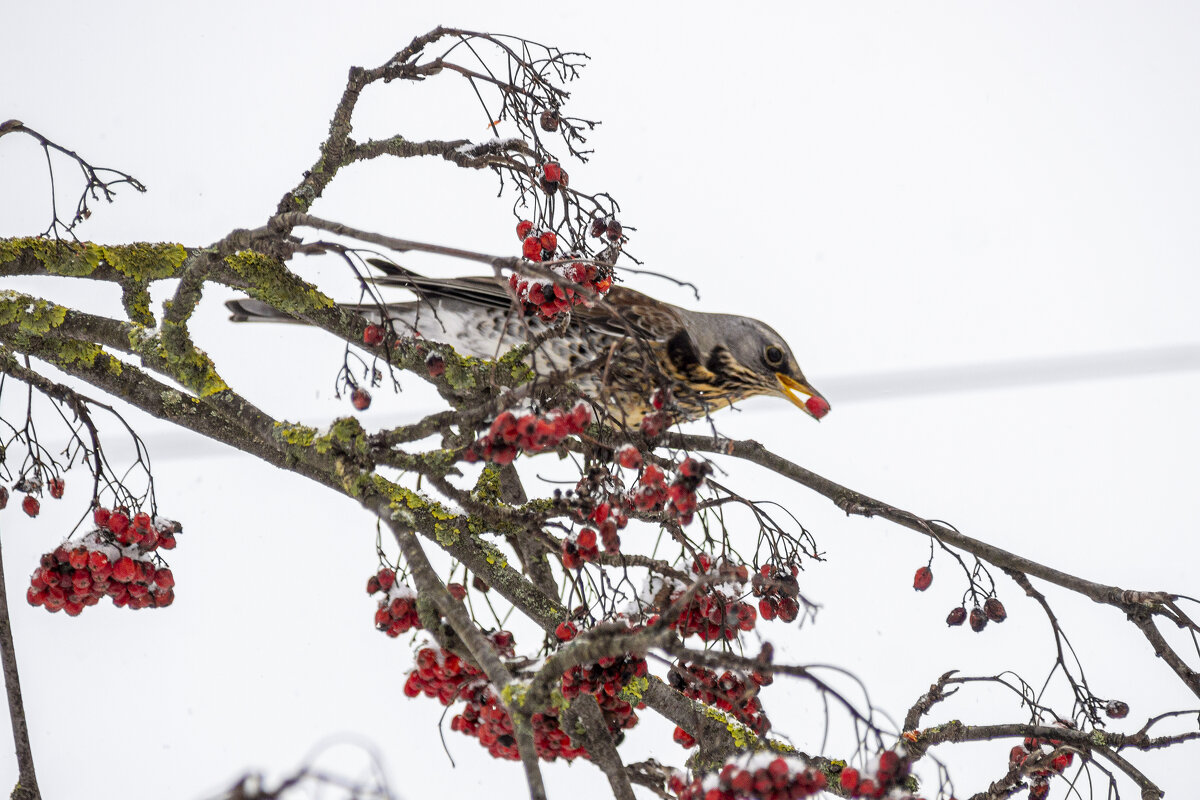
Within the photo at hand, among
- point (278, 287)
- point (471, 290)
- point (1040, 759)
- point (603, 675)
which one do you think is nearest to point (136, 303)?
point (278, 287)

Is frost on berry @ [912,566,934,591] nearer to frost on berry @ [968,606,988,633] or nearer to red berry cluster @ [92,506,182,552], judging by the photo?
frost on berry @ [968,606,988,633]

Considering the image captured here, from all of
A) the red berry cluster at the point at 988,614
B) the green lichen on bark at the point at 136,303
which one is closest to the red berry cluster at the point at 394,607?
the green lichen on bark at the point at 136,303

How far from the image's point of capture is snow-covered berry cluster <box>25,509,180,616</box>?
A: 1.45 meters

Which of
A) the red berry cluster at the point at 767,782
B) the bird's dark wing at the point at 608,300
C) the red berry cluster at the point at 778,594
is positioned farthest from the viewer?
the bird's dark wing at the point at 608,300

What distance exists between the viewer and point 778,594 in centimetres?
145

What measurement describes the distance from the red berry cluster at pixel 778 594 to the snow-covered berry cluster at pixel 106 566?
2.83ft

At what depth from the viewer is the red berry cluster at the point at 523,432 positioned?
0.99m

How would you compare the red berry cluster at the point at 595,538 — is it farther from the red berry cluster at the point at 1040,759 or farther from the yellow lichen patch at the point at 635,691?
the red berry cluster at the point at 1040,759

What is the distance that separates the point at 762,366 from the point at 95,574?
1.53 metres

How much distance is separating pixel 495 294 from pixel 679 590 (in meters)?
1.09

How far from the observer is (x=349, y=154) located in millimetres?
1704

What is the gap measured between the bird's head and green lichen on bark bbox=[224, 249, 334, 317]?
1.09 metres

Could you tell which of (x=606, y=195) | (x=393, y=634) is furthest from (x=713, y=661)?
(x=606, y=195)

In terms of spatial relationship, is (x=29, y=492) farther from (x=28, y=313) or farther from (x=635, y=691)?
(x=635, y=691)
